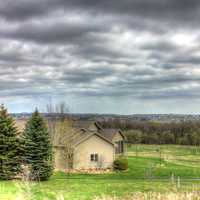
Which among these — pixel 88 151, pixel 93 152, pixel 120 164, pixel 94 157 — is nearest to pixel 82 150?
pixel 88 151

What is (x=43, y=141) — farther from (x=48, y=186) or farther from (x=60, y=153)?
(x=60, y=153)

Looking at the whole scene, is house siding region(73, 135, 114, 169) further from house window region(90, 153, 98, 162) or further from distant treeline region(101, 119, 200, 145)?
distant treeline region(101, 119, 200, 145)

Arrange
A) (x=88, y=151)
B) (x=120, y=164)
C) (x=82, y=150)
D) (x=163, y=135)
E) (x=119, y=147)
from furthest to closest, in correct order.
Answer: (x=163, y=135) → (x=119, y=147) → (x=88, y=151) → (x=82, y=150) → (x=120, y=164)

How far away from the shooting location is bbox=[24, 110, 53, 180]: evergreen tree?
32.9 m

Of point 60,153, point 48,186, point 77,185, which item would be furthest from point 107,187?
point 60,153

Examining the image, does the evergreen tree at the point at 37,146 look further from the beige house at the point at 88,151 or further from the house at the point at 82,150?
the beige house at the point at 88,151

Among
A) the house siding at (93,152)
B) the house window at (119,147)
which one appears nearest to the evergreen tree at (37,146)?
the house siding at (93,152)

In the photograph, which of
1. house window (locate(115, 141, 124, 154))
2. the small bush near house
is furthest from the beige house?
house window (locate(115, 141, 124, 154))

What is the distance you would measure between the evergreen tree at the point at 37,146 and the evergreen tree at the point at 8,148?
0.89 metres

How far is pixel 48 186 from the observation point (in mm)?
27922

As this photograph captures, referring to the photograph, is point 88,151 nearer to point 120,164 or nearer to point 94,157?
point 94,157

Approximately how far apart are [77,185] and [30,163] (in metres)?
6.36

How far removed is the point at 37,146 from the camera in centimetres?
3353

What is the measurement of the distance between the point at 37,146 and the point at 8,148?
251 centimetres
